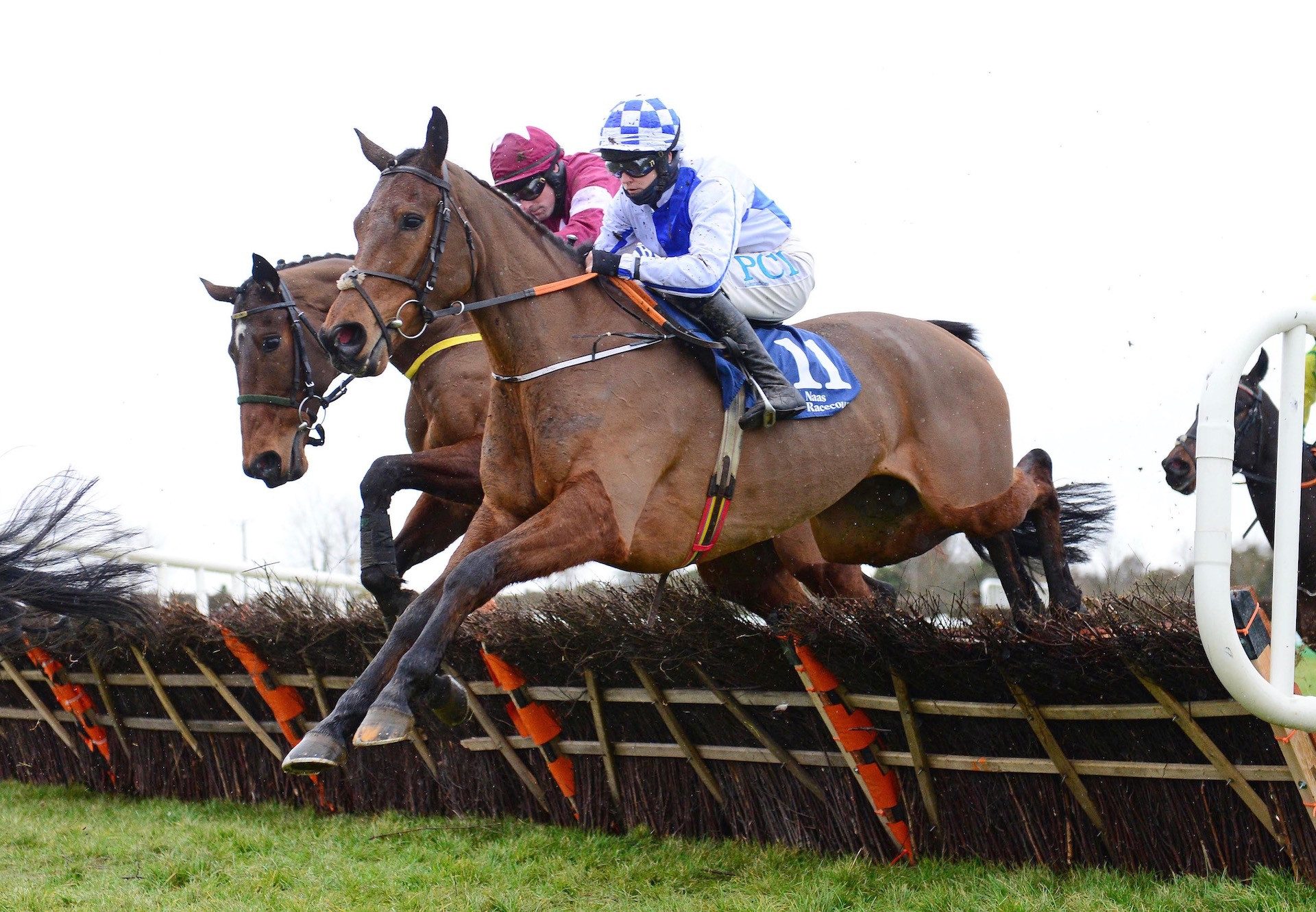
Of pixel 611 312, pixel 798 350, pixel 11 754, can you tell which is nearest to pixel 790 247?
pixel 798 350

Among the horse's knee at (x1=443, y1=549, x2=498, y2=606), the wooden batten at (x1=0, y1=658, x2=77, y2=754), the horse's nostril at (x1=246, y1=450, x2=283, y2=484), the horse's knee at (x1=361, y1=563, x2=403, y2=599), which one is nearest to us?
the horse's knee at (x1=443, y1=549, x2=498, y2=606)

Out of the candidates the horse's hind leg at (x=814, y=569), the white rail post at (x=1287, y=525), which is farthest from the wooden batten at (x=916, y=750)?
the white rail post at (x=1287, y=525)

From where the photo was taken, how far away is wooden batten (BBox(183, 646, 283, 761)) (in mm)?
6438

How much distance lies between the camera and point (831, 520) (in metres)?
5.14

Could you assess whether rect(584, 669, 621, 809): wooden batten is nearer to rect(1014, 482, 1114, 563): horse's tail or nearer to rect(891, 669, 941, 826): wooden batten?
rect(891, 669, 941, 826): wooden batten

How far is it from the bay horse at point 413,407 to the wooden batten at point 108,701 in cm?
236

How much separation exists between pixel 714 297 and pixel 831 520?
4.26 ft

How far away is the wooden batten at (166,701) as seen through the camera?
6.75 metres

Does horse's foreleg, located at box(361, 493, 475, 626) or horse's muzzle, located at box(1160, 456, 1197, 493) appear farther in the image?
horse's muzzle, located at box(1160, 456, 1197, 493)

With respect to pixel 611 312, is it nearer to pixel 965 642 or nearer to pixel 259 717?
pixel 965 642

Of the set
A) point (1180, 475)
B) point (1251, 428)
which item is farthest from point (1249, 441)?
point (1180, 475)

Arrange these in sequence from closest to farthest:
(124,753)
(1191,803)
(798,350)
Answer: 1. (1191,803)
2. (798,350)
3. (124,753)

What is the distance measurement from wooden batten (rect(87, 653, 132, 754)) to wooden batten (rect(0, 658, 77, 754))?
400mm

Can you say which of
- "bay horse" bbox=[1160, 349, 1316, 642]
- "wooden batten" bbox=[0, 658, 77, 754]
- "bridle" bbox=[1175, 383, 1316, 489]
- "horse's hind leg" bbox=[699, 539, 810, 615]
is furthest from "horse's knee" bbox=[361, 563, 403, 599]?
"bridle" bbox=[1175, 383, 1316, 489]
